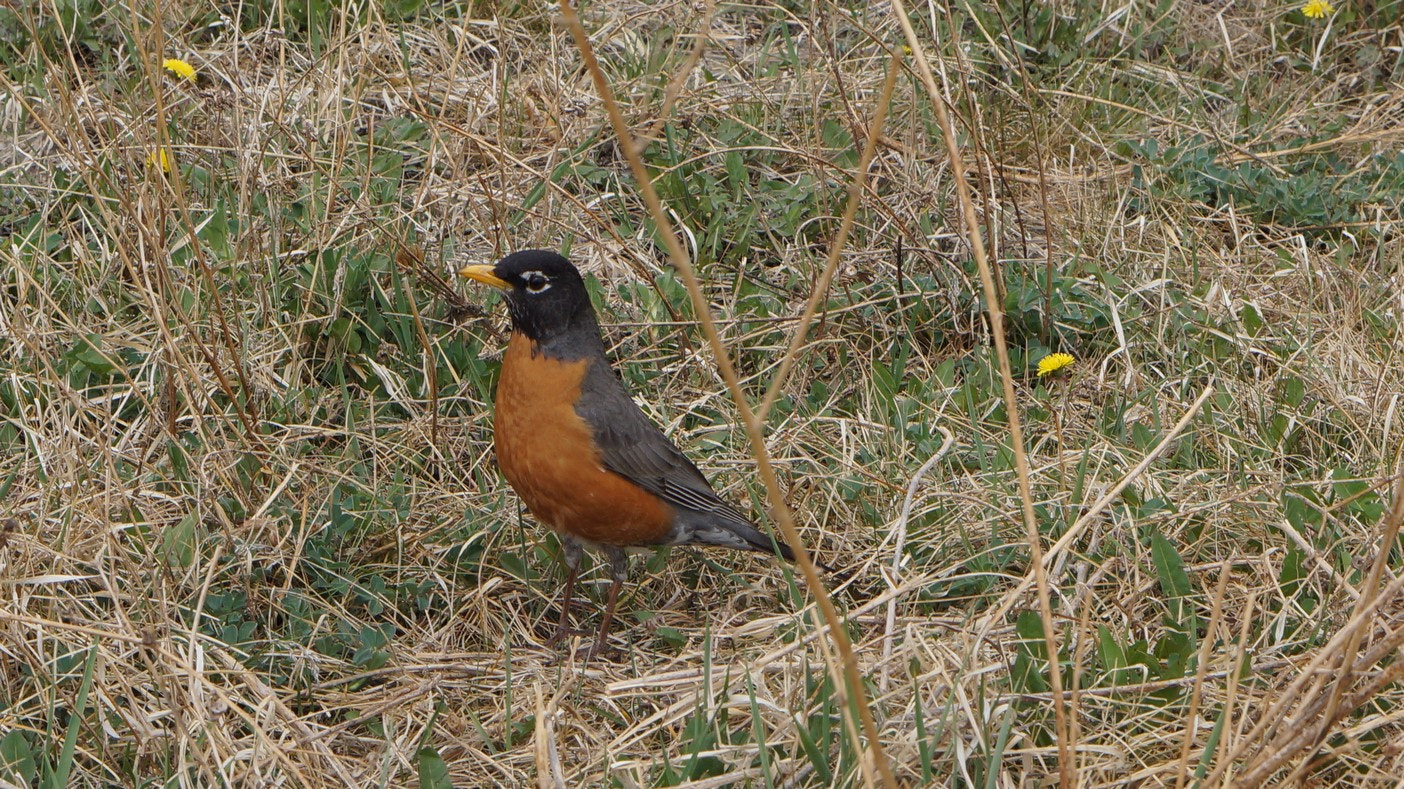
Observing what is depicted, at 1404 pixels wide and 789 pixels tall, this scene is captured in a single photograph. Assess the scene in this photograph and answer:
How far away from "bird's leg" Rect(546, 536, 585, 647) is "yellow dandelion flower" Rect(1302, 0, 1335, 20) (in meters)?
3.87

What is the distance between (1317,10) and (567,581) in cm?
400

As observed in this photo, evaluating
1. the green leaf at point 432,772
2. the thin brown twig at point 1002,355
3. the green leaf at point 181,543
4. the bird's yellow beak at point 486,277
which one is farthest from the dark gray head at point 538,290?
the thin brown twig at point 1002,355

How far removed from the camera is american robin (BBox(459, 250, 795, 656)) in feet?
12.8

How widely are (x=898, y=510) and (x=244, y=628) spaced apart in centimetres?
173

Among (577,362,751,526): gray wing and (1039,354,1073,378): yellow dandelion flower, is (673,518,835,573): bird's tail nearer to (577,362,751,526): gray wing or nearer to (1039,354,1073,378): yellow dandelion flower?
(577,362,751,526): gray wing

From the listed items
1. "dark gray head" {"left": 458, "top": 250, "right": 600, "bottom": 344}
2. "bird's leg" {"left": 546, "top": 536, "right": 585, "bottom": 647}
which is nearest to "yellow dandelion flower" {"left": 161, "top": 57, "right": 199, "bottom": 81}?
"dark gray head" {"left": 458, "top": 250, "right": 600, "bottom": 344}

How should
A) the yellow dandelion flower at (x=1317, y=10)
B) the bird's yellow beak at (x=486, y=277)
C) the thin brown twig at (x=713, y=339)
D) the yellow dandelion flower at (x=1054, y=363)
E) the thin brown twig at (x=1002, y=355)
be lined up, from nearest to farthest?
the thin brown twig at (x=713, y=339) < the thin brown twig at (x=1002, y=355) < the bird's yellow beak at (x=486, y=277) < the yellow dandelion flower at (x=1054, y=363) < the yellow dandelion flower at (x=1317, y=10)

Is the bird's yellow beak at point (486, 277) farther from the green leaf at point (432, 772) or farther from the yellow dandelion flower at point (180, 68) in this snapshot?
the yellow dandelion flower at point (180, 68)

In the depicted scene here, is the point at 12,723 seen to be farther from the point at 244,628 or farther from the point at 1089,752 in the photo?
the point at 1089,752

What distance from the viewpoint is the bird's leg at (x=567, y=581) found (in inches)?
156

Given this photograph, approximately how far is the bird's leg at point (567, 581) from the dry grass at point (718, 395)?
10 cm

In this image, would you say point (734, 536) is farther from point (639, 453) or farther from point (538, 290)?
point (538, 290)

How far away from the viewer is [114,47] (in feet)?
18.0

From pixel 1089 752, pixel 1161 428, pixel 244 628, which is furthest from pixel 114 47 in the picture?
pixel 1089 752
